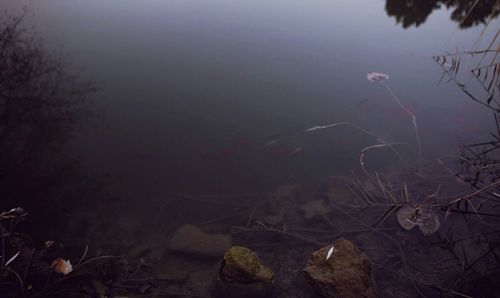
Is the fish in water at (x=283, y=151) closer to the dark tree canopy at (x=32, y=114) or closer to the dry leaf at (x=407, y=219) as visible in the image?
the dry leaf at (x=407, y=219)

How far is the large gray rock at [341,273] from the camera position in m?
2.56

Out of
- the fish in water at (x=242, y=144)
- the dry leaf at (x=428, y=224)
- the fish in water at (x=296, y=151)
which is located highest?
the fish in water at (x=242, y=144)

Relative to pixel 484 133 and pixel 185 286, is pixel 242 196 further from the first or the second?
pixel 484 133

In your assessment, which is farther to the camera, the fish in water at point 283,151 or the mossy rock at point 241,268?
the fish in water at point 283,151

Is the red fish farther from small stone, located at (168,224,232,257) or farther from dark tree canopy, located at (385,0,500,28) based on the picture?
dark tree canopy, located at (385,0,500,28)

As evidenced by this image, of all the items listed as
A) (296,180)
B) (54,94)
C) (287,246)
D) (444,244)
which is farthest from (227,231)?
(54,94)

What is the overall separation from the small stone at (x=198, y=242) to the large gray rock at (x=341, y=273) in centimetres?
81

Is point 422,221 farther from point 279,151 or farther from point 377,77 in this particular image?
point 377,77

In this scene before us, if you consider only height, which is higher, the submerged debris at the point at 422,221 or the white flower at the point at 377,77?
the white flower at the point at 377,77

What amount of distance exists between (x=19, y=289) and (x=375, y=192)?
3.21m

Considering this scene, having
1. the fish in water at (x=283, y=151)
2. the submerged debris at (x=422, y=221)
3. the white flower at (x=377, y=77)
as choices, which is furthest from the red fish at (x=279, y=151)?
the white flower at (x=377, y=77)

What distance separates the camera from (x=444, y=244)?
10.4 feet

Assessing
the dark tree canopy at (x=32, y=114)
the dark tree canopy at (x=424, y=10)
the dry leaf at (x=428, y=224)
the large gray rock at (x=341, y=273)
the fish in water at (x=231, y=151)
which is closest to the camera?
the large gray rock at (x=341, y=273)

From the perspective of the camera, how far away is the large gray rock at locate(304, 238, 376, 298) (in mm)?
2557
